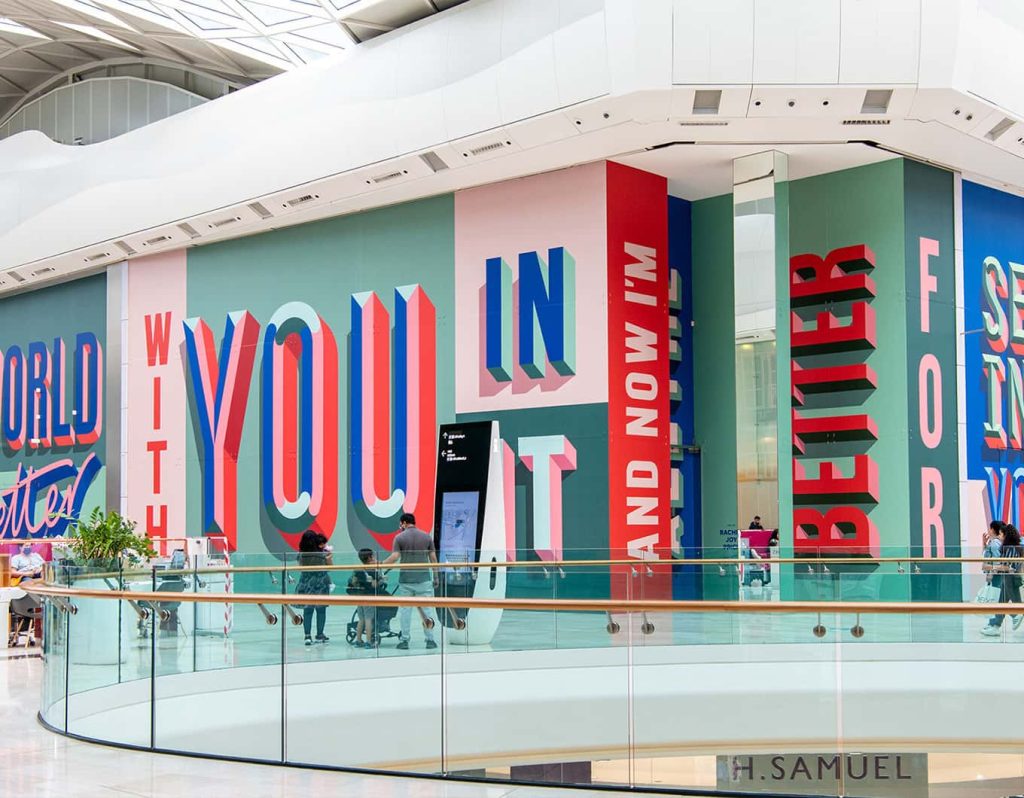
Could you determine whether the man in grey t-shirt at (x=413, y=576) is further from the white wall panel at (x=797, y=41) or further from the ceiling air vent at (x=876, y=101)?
the ceiling air vent at (x=876, y=101)

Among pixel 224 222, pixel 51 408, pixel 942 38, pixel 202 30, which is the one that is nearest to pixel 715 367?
pixel 942 38

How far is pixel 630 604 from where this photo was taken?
587cm

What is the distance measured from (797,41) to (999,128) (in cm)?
370

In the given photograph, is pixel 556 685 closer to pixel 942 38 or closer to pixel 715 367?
pixel 942 38

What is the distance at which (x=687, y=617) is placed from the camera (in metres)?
7.30

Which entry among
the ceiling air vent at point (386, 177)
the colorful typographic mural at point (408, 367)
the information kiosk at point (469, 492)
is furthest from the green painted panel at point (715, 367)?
the information kiosk at point (469, 492)

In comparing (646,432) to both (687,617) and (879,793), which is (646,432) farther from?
(879,793)

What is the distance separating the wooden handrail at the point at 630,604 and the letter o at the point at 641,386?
11.4 m

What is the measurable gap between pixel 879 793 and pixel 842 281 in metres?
14.6

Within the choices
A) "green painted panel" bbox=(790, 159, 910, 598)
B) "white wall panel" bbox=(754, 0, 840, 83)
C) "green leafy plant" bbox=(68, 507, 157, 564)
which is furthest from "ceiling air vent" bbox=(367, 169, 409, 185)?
"green leafy plant" bbox=(68, 507, 157, 564)

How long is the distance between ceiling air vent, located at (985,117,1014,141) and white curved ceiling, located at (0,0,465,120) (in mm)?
7754

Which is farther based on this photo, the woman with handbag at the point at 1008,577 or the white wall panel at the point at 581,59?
the white wall panel at the point at 581,59

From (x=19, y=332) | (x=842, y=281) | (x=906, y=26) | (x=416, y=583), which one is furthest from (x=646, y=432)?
(x=19, y=332)

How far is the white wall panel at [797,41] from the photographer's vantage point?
48.4 ft
